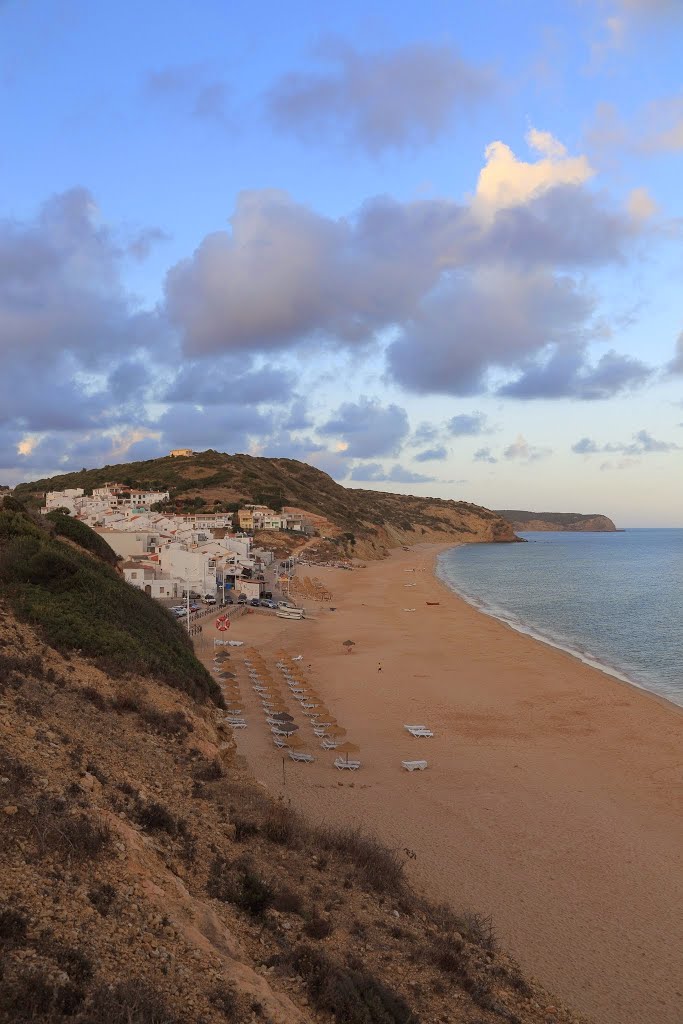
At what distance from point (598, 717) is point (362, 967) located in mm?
19044

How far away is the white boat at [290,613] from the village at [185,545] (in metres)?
4.32

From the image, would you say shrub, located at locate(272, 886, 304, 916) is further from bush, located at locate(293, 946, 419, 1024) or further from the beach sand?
the beach sand

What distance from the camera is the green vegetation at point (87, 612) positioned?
14.9 meters

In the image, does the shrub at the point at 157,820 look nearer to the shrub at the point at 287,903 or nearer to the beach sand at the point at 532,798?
the shrub at the point at 287,903

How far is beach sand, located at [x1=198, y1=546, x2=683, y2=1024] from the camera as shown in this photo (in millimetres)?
10719

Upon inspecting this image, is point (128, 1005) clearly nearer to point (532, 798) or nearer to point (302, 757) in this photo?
point (302, 757)

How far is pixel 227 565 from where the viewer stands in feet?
192

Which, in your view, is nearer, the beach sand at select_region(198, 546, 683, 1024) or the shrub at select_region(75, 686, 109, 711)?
the beach sand at select_region(198, 546, 683, 1024)

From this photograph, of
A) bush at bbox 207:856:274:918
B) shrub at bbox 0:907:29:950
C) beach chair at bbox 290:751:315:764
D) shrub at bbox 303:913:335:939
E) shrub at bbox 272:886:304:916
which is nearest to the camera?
shrub at bbox 0:907:29:950

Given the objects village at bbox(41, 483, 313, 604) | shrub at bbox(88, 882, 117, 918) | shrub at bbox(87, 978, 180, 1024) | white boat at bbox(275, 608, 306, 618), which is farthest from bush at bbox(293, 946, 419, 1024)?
white boat at bbox(275, 608, 306, 618)

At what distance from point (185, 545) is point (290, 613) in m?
16.8

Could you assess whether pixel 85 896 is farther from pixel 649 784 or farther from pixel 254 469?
pixel 254 469

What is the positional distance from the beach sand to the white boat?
1138cm

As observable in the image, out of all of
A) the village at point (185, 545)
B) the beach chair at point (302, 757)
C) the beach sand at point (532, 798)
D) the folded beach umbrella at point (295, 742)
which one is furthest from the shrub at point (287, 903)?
the village at point (185, 545)
